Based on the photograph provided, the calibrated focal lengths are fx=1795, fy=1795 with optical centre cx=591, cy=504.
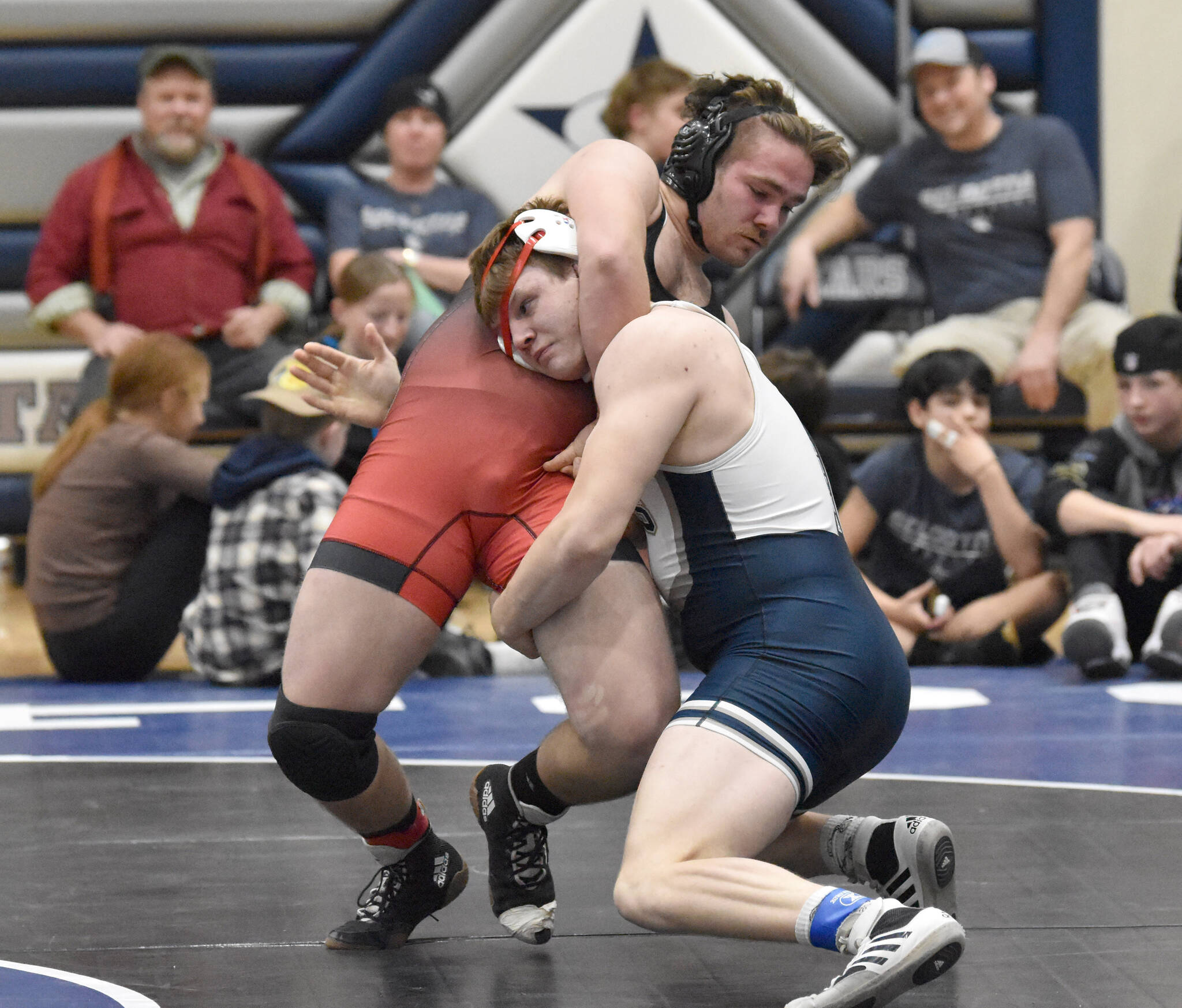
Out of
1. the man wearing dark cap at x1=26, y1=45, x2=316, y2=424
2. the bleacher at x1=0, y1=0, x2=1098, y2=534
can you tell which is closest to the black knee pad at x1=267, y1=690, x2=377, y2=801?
the man wearing dark cap at x1=26, y1=45, x2=316, y2=424

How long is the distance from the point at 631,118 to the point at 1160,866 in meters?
2.19

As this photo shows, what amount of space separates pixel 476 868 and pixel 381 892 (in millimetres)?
403

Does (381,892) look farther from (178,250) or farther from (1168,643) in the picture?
(178,250)

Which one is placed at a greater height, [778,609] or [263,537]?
[778,609]

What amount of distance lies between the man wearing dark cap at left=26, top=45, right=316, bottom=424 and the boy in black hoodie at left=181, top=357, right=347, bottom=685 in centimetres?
126

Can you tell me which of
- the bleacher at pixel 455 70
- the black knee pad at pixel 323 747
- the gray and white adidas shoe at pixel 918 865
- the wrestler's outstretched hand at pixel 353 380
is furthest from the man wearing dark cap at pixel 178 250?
the gray and white adidas shoe at pixel 918 865

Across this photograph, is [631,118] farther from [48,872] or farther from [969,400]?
[48,872]

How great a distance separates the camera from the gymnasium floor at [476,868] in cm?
230

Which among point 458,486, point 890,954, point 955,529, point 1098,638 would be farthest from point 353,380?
point 955,529

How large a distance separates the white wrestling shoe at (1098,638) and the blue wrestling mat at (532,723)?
5 cm

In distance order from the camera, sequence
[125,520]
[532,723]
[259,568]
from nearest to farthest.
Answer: [532,723] → [259,568] → [125,520]

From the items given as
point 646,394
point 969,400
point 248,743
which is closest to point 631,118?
point 969,400

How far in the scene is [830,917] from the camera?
6.76 ft

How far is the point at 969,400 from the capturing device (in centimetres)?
499
